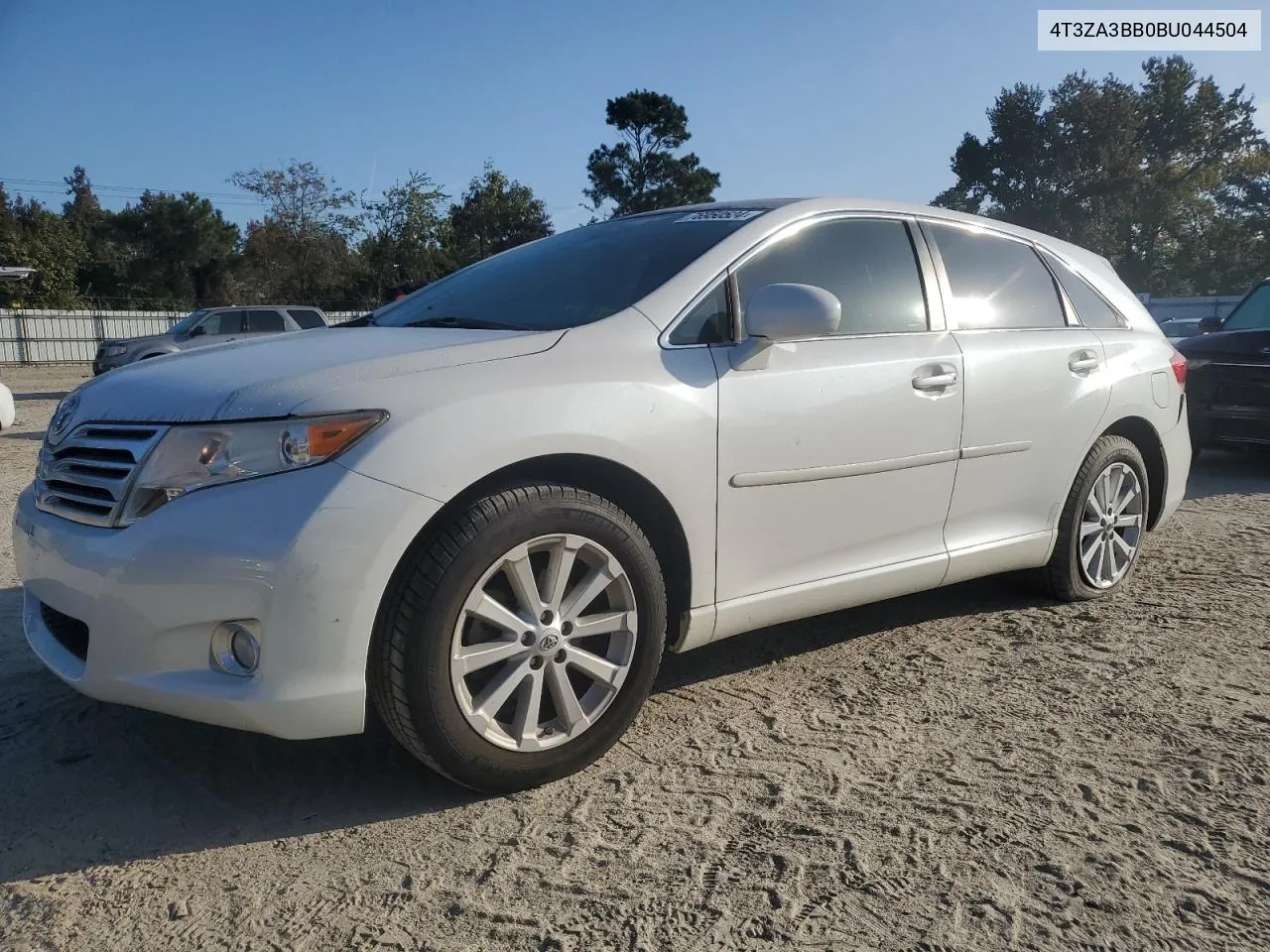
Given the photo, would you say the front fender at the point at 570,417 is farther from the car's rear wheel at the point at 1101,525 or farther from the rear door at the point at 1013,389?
the car's rear wheel at the point at 1101,525

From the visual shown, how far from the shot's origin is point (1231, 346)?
8031mm

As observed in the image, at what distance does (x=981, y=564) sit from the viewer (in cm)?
381

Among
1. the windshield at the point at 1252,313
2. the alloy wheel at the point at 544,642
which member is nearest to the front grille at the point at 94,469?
the alloy wheel at the point at 544,642

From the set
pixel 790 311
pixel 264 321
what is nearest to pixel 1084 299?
pixel 790 311

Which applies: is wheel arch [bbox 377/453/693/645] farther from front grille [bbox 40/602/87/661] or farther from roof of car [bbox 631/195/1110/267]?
roof of car [bbox 631/195/1110/267]

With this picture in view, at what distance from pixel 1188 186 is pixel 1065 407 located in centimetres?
5951

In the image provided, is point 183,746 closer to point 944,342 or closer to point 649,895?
point 649,895

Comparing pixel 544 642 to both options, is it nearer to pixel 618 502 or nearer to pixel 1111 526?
pixel 618 502

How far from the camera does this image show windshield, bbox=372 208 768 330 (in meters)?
3.13

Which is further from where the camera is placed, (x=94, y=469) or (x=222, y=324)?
(x=222, y=324)

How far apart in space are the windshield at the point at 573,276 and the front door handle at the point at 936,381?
79 centimetres

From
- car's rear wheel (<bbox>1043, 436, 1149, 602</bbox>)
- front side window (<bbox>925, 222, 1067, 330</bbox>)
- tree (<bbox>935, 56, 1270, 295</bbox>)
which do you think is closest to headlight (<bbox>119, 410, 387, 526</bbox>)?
front side window (<bbox>925, 222, 1067, 330</bbox>)

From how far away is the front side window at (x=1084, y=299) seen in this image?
435 centimetres

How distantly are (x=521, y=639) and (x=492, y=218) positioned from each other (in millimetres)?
46863
